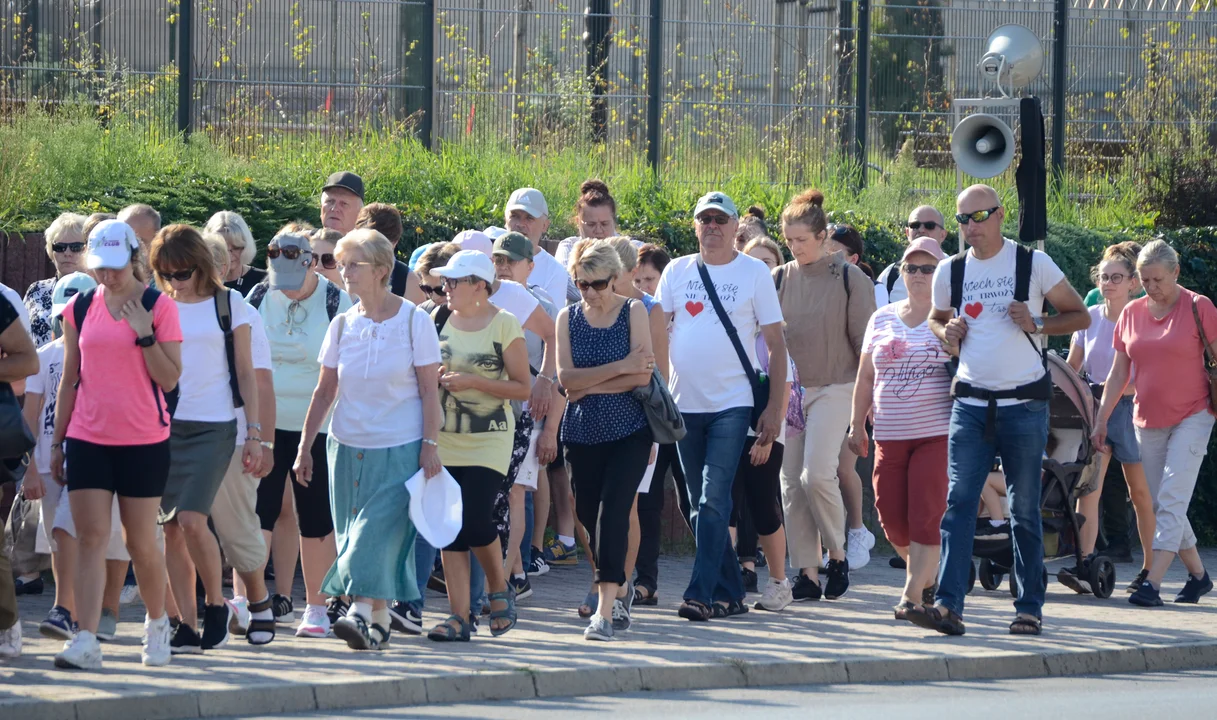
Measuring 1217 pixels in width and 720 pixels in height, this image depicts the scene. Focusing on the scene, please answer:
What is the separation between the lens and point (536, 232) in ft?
36.2

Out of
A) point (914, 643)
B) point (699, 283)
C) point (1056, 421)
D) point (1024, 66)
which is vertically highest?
point (1024, 66)

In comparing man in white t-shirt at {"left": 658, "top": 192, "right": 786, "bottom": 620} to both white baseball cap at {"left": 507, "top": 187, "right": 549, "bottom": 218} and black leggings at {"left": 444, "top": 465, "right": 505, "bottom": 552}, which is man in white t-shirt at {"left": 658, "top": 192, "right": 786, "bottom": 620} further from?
white baseball cap at {"left": 507, "top": 187, "right": 549, "bottom": 218}

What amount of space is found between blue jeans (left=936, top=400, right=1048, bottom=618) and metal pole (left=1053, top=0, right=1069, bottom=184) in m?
9.98

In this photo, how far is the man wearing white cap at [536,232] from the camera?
426 inches

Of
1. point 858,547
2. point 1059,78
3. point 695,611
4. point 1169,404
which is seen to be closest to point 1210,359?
point 1169,404

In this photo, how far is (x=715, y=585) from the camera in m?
9.75

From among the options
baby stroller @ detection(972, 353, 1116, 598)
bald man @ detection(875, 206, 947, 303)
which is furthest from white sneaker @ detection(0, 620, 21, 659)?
bald man @ detection(875, 206, 947, 303)

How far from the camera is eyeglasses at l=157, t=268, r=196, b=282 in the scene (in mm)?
8109

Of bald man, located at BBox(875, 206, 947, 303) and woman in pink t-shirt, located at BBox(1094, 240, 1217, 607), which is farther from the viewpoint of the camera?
bald man, located at BBox(875, 206, 947, 303)

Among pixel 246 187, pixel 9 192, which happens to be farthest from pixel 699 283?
pixel 9 192

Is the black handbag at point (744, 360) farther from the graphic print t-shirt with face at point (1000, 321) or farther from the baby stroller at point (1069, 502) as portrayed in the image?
the baby stroller at point (1069, 502)

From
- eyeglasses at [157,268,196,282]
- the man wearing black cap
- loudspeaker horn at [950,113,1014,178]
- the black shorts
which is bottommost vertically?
the black shorts

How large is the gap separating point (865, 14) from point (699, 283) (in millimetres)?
8590

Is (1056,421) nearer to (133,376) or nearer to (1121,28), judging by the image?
(133,376)
